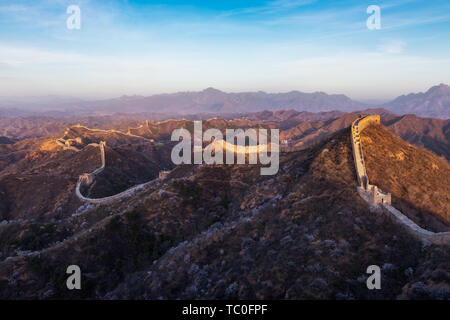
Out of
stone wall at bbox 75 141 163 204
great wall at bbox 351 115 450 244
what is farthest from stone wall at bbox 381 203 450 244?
stone wall at bbox 75 141 163 204

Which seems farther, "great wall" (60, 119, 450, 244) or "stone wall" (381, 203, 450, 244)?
"great wall" (60, 119, 450, 244)

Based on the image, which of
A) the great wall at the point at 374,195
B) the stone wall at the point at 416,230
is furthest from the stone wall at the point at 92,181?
the stone wall at the point at 416,230

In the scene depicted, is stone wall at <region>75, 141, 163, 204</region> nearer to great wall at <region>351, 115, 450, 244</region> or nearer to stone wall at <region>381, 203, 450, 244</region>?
great wall at <region>351, 115, 450, 244</region>

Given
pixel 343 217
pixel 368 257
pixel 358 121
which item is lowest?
pixel 368 257

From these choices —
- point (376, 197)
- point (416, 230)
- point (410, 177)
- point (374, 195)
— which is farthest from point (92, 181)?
point (416, 230)

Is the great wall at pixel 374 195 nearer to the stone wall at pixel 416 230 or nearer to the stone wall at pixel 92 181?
the stone wall at pixel 416 230

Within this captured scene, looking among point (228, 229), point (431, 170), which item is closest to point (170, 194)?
point (228, 229)

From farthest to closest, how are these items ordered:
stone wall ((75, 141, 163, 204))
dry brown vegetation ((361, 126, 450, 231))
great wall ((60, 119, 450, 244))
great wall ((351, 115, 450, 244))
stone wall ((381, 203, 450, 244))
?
stone wall ((75, 141, 163, 204)) < dry brown vegetation ((361, 126, 450, 231)) < great wall ((60, 119, 450, 244)) < great wall ((351, 115, 450, 244)) < stone wall ((381, 203, 450, 244))
